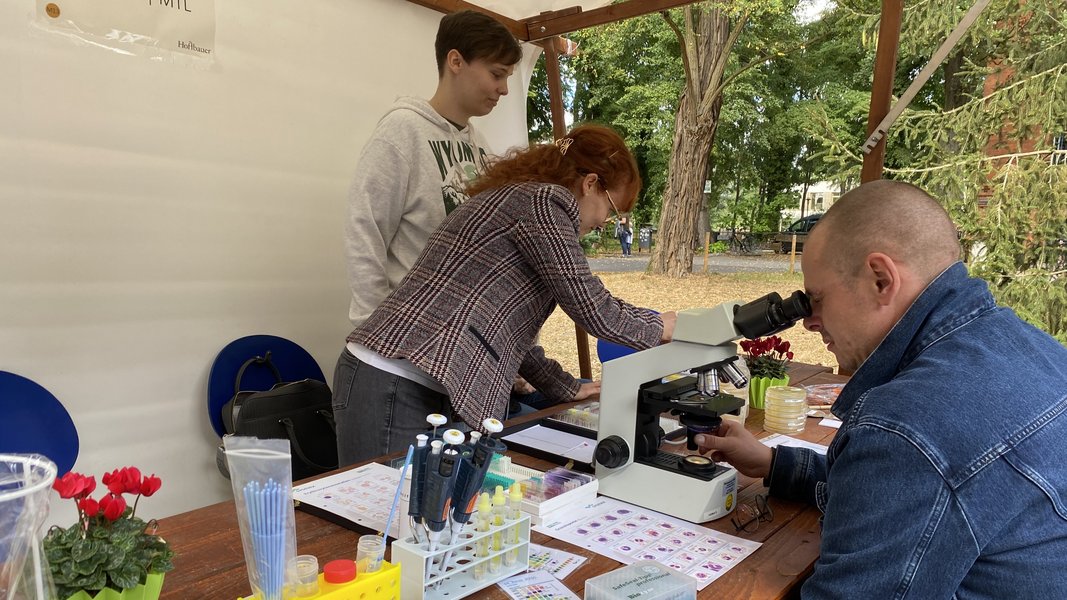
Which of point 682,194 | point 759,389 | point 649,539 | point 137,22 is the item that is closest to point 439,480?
point 649,539

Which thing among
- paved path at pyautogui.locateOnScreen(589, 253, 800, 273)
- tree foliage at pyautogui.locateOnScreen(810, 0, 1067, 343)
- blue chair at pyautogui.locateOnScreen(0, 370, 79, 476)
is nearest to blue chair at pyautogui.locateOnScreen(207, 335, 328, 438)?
blue chair at pyautogui.locateOnScreen(0, 370, 79, 476)

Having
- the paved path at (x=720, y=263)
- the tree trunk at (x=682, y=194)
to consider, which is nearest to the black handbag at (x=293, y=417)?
the paved path at (x=720, y=263)

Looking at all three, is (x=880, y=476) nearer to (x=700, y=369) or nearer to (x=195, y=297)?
(x=700, y=369)

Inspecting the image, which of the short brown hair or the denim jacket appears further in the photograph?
the short brown hair

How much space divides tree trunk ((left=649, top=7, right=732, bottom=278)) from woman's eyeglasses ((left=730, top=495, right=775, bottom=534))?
7.42 meters

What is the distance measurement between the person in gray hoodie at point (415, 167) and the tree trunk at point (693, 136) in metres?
6.51

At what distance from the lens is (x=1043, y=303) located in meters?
5.71

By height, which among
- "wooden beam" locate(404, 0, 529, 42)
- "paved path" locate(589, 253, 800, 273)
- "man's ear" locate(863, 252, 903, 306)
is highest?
"wooden beam" locate(404, 0, 529, 42)

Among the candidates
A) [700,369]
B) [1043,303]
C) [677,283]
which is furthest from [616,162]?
[677,283]

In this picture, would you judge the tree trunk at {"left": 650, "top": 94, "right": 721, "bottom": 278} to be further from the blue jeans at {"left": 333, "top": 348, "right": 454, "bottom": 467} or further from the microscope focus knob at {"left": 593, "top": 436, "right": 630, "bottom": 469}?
the microscope focus knob at {"left": 593, "top": 436, "right": 630, "bottom": 469}

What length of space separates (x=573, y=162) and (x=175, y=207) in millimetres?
1465

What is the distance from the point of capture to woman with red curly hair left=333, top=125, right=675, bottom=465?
A: 1.65m

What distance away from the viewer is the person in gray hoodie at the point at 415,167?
2.17 meters

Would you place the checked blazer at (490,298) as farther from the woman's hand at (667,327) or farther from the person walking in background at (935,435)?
the person walking in background at (935,435)
